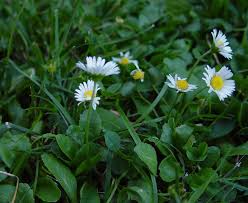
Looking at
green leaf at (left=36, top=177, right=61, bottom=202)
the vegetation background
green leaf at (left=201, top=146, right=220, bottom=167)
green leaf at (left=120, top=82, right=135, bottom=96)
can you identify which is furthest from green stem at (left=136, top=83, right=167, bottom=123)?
green leaf at (left=36, top=177, right=61, bottom=202)

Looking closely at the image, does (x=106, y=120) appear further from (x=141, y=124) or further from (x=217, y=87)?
(x=217, y=87)

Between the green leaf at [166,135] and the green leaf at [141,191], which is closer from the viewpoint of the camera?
the green leaf at [141,191]

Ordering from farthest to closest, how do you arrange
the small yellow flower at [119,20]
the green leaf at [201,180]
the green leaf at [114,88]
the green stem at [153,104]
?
the small yellow flower at [119,20] → the green leaf at [114,88] → the green stem at [153,104] → the green leaf at [201,180]

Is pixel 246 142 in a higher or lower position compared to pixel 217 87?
lower

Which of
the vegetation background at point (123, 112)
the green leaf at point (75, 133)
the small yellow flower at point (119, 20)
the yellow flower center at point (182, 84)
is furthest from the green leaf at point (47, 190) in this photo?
the small yellow flower at point (119, 20)

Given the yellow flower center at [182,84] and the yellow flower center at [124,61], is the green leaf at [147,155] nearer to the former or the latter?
the yellow flower center at [182,84]

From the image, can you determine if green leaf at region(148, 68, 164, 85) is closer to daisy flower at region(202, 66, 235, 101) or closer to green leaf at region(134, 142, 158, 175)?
daisy flower at region(202, 66, 235, 101)

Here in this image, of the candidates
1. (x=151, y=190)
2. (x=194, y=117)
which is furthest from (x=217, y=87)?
(x=151, y=190)
